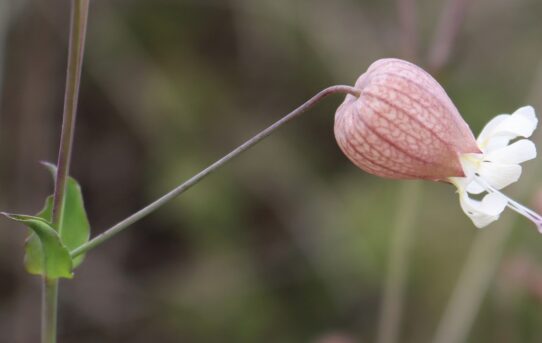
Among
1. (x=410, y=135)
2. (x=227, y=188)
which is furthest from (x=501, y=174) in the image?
(x=227, y=188)

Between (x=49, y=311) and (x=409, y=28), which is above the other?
(x=409, y=28)

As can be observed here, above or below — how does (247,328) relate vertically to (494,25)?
below

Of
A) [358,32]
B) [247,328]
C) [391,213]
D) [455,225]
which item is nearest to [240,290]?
[247,328]

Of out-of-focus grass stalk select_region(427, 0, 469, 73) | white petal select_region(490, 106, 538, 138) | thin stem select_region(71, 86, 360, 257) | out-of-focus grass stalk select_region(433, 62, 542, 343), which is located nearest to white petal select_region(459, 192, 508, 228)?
white petal select_region(490, 106, 538, 138)

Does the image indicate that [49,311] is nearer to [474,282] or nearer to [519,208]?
[519,208]

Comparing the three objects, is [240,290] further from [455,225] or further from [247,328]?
[455,225]

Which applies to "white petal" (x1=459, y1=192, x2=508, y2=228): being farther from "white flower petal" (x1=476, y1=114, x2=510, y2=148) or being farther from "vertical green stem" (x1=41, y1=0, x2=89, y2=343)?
"vertical green stem" (x1=41, y1=0, x2=89, y2=343)
